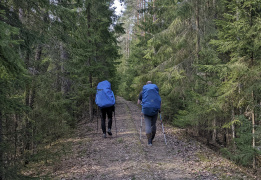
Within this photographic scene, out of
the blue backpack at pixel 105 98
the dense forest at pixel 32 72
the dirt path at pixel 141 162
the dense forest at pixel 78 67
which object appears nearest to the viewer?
the dense forest at pixel 32 72

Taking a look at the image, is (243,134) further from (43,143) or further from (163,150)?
(43,143)

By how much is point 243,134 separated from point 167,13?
707 cm

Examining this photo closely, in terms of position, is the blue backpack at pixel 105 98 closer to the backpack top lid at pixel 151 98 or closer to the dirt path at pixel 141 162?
the backpack top lid at pixel 151 98

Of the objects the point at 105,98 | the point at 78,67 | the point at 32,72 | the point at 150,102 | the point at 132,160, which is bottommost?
the point at 132,160

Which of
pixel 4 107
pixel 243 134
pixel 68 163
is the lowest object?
pixel 68 163

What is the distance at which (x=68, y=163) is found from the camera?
605 cm

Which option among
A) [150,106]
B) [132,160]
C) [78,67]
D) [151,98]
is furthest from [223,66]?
[78,67]

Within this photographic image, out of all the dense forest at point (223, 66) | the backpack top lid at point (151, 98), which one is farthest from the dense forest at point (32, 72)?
the dense forest at point (223, 66)

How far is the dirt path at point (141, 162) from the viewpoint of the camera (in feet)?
15.9

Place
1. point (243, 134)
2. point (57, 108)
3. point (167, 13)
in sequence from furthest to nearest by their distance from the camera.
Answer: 1. point (167, 13)
2. point (57, 108)
3. point (243, 134)

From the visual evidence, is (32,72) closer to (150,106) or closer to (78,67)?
(150,106)

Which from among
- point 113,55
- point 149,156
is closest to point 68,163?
point 149,156

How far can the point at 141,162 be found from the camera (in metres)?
5.52

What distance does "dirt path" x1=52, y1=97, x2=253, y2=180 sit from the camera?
484 centimetres
